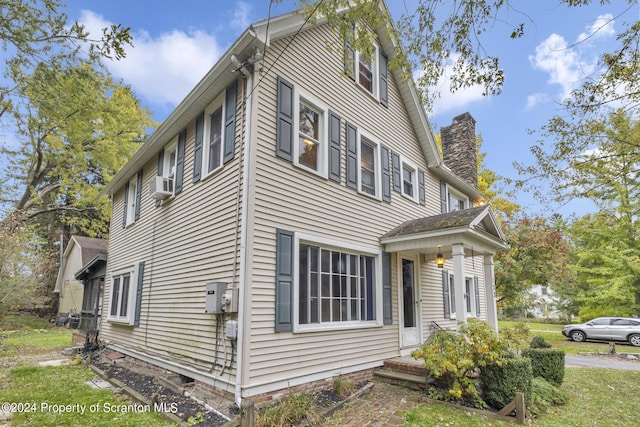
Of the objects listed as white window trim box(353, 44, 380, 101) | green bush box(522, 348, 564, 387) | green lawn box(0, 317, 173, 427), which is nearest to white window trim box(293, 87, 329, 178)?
white window trim box(353, 44, 380, 101)

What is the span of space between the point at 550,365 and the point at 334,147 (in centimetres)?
629

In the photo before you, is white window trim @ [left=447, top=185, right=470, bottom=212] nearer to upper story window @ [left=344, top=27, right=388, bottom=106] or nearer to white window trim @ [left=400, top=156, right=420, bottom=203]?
white window trim @ [left=400, top=156, right=420, bottom=203]

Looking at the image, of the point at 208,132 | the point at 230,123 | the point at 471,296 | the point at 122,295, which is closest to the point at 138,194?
the point at 122,295

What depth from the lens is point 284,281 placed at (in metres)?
5.86

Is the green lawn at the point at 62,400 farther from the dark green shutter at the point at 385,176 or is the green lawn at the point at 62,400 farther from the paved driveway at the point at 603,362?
the paved driveway at the point at 603,362

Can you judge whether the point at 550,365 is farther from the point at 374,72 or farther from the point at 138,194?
the point at 138,194

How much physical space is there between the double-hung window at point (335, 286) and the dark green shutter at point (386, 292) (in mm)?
171

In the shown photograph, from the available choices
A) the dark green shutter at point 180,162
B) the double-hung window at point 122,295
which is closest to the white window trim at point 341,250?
the dark green shutter at point 180,162

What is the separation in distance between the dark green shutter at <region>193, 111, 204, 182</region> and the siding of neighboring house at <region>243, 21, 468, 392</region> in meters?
1.95

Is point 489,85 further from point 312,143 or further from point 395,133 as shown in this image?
point 395,133

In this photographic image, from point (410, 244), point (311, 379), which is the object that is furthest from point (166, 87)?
point (311, 379)

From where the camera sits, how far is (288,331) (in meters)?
5.80

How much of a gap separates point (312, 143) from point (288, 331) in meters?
3.63

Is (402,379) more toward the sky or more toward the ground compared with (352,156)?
→ more toward the ground
